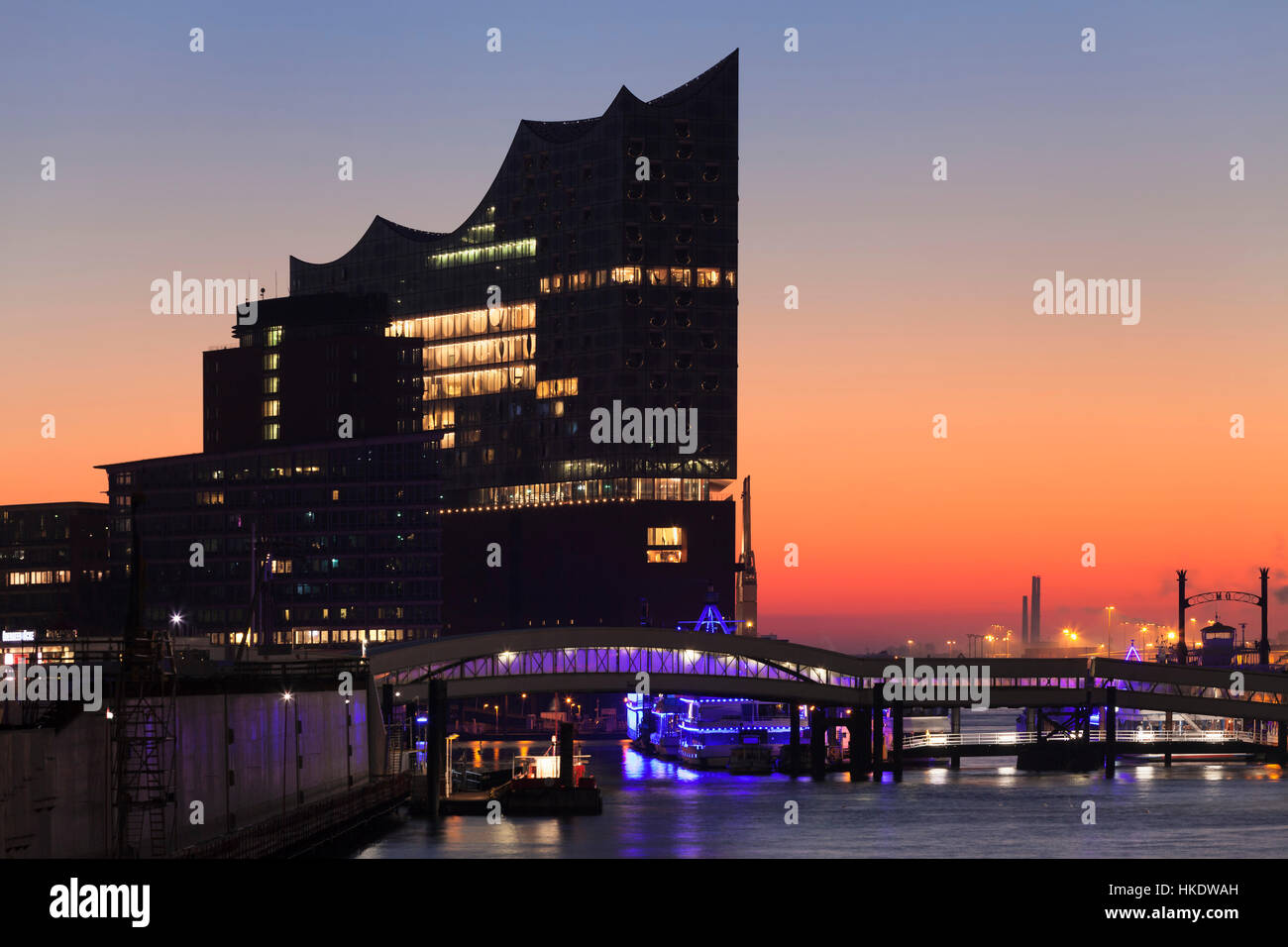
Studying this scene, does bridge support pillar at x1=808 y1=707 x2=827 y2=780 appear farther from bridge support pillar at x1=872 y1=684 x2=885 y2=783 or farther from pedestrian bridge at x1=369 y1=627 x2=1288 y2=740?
bridge support pillar at x1=872 y1=684 x2=885 y2=783

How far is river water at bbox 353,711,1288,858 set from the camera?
9762cm

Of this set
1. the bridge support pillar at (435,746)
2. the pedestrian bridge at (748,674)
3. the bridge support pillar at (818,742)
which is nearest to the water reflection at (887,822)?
the bridge support pillar at (818,742)

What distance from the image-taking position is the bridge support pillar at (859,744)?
150500 millimetres

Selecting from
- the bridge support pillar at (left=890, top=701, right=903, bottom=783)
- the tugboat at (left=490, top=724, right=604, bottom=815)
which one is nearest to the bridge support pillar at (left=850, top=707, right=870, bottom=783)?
the bridge support pillar at (left=890, top=701, right=903, bottom=783)

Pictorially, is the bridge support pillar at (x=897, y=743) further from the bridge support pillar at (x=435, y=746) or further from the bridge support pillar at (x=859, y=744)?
the bridge support pillar at (x=435, y=746)

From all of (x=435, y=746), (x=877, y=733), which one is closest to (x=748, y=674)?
(x=877, y=733)

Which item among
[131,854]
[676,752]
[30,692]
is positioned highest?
[30,692]

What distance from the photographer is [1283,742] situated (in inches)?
6845

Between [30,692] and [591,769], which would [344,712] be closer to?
[30,692]

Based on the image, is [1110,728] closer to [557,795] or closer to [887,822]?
[887,822]

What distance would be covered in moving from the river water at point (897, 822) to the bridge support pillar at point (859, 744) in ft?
5.36

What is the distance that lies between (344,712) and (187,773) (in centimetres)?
3917
